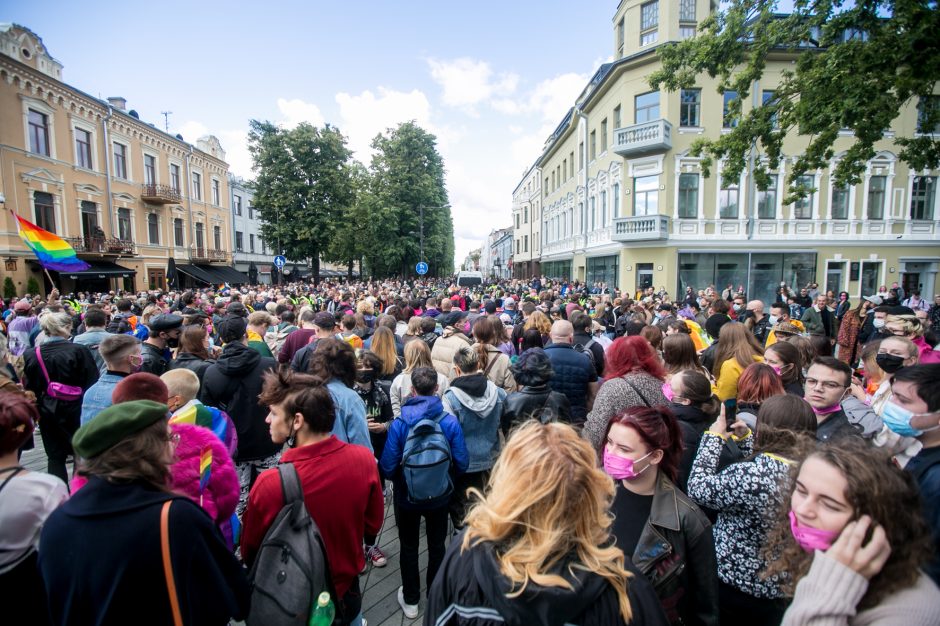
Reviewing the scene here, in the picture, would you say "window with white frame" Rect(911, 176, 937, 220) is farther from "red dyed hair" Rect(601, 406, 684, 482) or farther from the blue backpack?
the blue backpack

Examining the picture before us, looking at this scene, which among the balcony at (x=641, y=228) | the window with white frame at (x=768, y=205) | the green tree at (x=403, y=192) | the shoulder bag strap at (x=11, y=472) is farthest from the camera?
the green tree at (x=403, y=192)

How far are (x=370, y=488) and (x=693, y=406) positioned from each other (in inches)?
83.0

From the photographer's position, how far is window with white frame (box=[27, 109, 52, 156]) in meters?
19.5

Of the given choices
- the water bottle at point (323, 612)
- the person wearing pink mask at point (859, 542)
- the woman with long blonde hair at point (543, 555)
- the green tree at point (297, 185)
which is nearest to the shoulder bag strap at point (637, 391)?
the person wearing pink mask at point (859, 542)

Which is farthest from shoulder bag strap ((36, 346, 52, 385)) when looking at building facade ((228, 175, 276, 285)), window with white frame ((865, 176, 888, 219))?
building facade ((228, 175, 276, 285))

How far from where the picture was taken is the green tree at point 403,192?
113ft

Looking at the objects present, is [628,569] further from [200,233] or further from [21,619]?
[200,233]

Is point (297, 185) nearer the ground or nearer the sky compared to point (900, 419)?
nearer the sky

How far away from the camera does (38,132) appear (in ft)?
65.4

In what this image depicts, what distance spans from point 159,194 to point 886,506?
110ft

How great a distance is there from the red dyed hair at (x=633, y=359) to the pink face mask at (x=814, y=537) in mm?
2121

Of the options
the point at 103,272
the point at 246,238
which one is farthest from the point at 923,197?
the point at 246,238

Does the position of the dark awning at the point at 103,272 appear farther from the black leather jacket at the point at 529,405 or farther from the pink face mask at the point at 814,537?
the pink face mask at the point at 814,537

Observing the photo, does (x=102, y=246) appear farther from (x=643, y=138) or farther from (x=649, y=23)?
(x=649, y=23)
